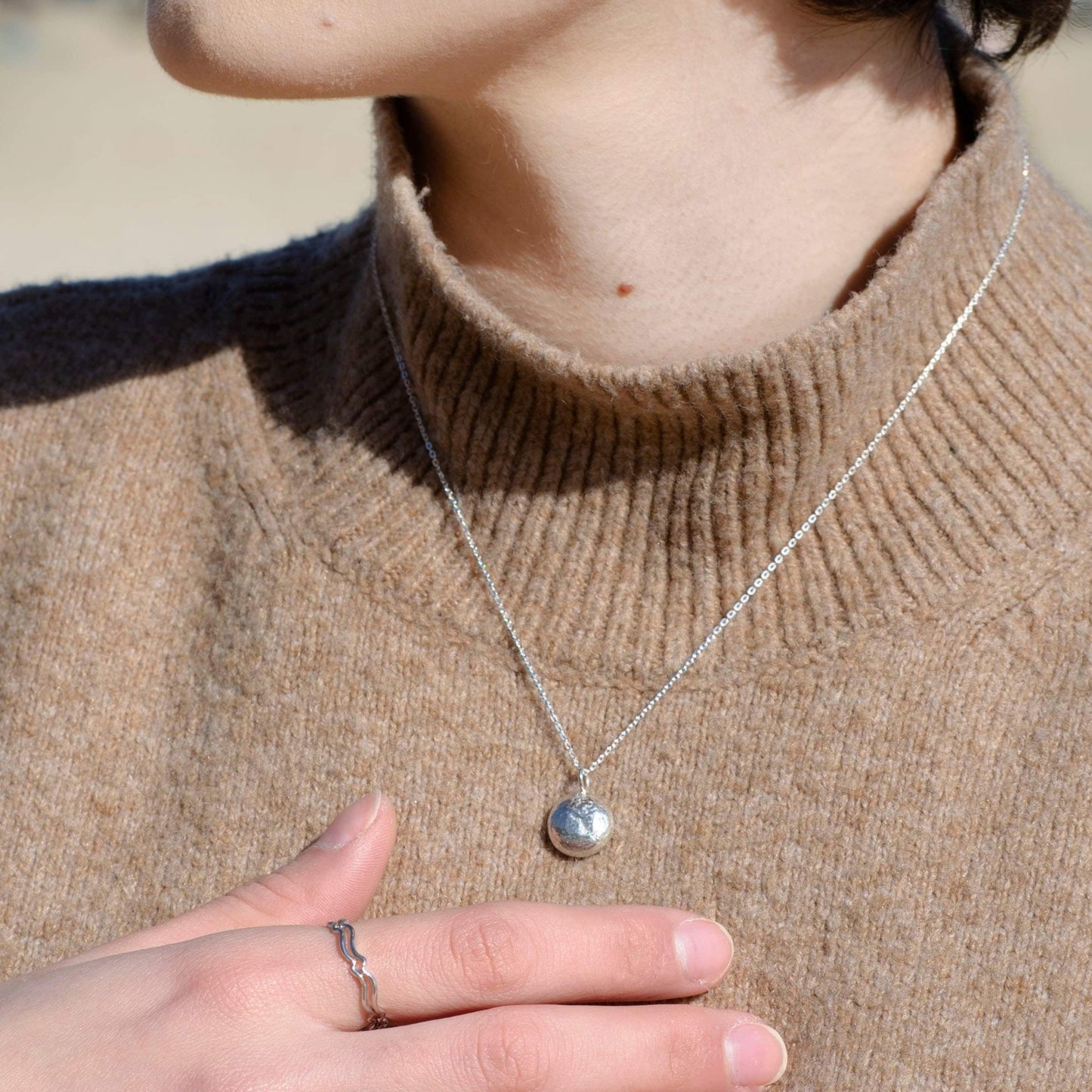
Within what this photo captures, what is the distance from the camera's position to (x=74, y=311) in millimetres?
1376

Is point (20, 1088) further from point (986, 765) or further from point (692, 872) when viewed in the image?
point (986, 765)

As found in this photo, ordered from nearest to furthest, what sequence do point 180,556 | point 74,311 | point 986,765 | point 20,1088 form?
point 20,1088 < point 986,765 < point 180,556 < point 74,311

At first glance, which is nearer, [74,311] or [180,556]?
[180,556]

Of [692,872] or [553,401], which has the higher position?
[553,401]

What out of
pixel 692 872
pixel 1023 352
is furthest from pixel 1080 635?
pixel 692 872

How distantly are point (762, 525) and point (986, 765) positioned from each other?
270mm

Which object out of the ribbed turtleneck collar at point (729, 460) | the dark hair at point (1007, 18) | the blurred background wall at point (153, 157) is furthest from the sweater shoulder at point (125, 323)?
the blurred background wall at point (153, 157)

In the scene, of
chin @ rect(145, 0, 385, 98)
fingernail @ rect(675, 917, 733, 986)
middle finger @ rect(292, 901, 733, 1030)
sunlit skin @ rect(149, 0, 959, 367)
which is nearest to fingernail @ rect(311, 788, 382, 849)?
middle finger @ rect(292, 901, 733, 1030)

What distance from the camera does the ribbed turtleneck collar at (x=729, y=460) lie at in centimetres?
103

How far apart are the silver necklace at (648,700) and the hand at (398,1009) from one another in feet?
0.34

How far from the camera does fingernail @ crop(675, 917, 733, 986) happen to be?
3.11 feet

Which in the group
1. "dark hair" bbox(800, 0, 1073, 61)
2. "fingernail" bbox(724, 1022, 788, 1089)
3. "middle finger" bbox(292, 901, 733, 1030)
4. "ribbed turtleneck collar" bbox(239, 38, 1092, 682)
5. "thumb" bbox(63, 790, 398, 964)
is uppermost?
"dark hair" bbox(800, 0, 1073, 61)

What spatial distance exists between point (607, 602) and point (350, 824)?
11.6 inches

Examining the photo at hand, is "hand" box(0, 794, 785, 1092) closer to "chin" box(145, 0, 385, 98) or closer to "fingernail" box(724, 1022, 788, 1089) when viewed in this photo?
"fingernail" box(724, 1022, 788, 1089)
